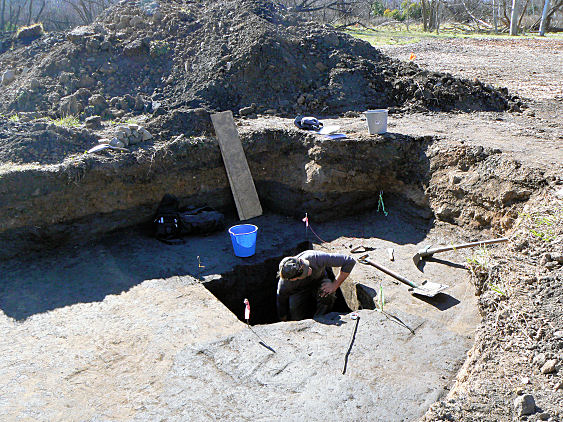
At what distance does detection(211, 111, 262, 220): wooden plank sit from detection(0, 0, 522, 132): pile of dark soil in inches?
38.5

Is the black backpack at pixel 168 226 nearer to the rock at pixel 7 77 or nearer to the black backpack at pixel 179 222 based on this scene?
the black backpack at pixel 179 222

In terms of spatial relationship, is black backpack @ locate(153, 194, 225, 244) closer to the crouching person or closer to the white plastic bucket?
the crouching person

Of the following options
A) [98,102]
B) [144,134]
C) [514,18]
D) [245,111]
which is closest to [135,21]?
[98,102]

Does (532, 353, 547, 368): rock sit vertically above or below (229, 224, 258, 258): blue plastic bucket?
above

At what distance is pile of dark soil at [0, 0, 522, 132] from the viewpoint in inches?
319

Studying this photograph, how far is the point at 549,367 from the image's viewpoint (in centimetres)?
286

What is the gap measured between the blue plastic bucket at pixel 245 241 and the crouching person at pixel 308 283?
0.85 meters

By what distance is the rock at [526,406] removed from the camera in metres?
2.62

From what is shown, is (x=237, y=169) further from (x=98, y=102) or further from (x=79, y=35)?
(x=79, y=35)

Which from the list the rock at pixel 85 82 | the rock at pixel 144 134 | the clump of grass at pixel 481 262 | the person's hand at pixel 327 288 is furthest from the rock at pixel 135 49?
the clump of grass at pixel 481 262

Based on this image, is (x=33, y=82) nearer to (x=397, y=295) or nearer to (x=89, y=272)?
(x=89, y=272)

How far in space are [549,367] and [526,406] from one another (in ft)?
1.26

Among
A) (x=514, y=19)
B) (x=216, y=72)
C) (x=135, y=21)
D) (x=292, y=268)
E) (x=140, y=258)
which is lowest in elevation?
(x=140, y=258)

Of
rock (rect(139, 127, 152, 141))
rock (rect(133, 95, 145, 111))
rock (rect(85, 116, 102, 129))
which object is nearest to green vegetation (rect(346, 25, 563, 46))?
rock (rect(133, 95, 145, 111))
